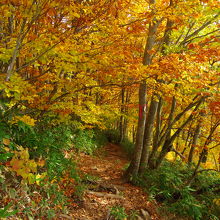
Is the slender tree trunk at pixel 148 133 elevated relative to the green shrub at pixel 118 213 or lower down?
elevated

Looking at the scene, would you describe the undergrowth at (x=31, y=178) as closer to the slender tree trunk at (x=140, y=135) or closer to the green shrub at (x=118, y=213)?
the green shrub at (x=118, y=213)

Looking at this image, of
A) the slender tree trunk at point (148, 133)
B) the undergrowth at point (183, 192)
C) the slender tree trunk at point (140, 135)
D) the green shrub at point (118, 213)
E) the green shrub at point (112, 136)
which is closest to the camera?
the green shrub at point (118, 213)

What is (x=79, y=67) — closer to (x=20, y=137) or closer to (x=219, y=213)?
(x=20, y=137)

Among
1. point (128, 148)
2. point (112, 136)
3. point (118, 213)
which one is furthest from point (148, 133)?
point (112, 136)

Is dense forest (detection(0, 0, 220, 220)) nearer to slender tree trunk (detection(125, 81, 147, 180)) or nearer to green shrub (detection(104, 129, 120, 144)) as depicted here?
slender tree trunk (detection(125, 81, 147, 180))

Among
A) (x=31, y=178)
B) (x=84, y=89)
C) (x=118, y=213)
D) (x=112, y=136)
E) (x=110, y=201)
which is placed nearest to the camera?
(x=31, y=178)

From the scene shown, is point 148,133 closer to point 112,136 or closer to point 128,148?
point 128,148

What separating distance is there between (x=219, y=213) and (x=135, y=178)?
2788mm

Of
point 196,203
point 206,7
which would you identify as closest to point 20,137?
point 196,203

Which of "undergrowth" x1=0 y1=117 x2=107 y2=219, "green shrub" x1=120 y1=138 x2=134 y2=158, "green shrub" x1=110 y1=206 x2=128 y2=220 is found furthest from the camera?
"green shrub" x1=120 y1=138 x2=134 y2=158

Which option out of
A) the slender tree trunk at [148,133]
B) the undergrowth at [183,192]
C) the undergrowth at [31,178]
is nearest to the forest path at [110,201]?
the undergrowth at [31,178]

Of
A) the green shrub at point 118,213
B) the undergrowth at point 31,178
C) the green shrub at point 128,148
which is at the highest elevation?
the undergrowth at point 31,178

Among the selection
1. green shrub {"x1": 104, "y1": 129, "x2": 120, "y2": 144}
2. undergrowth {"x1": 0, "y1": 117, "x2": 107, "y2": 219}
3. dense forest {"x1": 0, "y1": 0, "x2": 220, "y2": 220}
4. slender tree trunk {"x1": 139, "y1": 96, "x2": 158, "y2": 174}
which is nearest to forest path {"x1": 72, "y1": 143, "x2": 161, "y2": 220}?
dense forest {"x1": 0, "y1": 0, "x2": 220, "y2": 220}

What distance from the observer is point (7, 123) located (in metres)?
4.06
